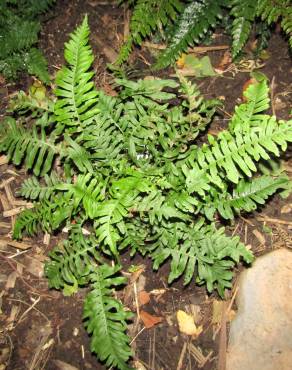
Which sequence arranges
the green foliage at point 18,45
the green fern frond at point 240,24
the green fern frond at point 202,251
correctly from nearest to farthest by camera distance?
1. the green fern frond at point 202,251
2. the green fern frond at point 240,24
3. the green foliage at point 18,45

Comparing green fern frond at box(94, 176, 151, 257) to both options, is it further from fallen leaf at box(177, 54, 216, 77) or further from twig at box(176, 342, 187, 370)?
fallen leaf at box(177, 54, 216, 77)

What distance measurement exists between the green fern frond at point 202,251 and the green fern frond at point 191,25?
5.13ft

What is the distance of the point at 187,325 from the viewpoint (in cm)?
309

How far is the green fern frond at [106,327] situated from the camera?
257 centimetres

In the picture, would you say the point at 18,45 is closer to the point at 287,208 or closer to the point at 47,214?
the point at 47,214

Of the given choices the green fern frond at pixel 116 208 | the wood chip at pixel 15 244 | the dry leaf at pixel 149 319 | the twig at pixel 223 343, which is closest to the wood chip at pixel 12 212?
the wood chip at pixel 15 244

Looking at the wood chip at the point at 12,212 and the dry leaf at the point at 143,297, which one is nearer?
the dry leaf at the point at 143,297

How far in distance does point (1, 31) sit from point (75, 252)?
2061mm

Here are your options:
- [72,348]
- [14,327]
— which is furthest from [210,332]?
[14,327]

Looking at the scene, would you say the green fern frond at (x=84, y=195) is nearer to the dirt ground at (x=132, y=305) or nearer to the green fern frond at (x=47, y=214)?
the green fern frond at (x=47, y=214)

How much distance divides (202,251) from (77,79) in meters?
1.41

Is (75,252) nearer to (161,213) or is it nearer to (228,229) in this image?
(161,213)

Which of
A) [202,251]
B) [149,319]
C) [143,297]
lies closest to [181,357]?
[149,319]

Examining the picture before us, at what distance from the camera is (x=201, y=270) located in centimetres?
288
